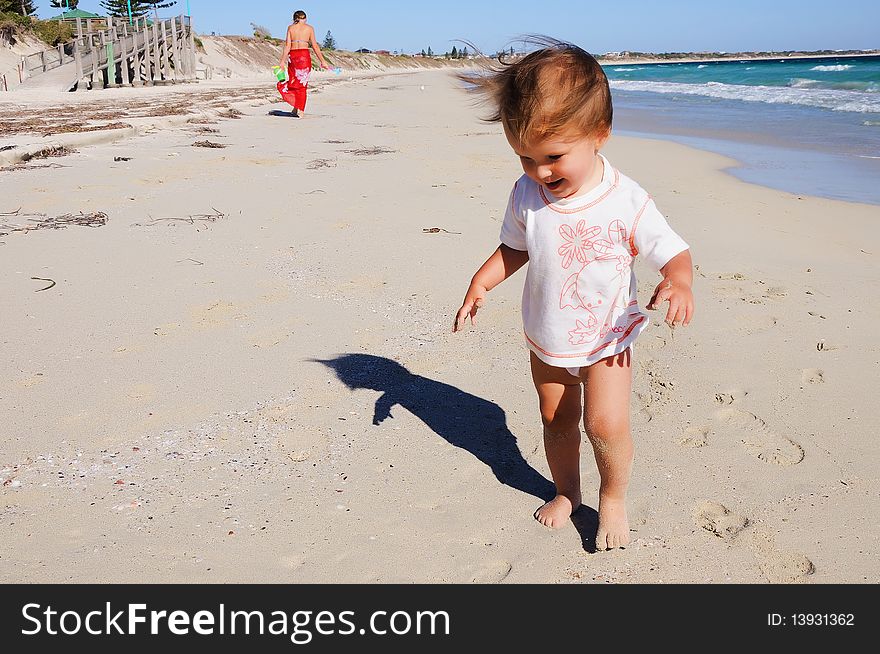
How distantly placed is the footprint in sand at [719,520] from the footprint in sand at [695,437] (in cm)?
33

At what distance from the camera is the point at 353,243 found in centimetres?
451

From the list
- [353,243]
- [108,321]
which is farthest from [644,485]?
[353,243]

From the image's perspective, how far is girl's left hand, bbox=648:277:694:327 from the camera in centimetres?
178

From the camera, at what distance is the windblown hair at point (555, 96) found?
176cm

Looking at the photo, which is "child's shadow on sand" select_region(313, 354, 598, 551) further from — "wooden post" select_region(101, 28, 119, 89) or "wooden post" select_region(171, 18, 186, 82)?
"wooden post" select_region(171, 18, 186, 82)

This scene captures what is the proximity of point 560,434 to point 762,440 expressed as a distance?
795 millimetres

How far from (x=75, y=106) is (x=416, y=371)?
12.8 meters

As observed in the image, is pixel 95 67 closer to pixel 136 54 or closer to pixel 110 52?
pixel 110 52

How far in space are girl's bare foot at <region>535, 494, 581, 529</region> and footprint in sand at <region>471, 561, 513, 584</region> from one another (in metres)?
0.24

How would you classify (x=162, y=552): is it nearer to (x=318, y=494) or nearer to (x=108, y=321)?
(x=318, y=494)

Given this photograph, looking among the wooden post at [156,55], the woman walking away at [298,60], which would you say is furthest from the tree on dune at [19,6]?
the woman walking away at [298,60]

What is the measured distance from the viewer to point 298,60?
1259 cm

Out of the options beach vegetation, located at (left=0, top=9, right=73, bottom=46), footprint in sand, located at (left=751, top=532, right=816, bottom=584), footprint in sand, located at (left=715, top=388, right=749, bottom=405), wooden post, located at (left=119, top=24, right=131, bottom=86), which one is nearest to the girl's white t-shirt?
footprint in sand, located at (left=751, top=532, right=816, bottom=584)

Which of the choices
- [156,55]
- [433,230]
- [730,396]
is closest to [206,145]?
[433,230]
